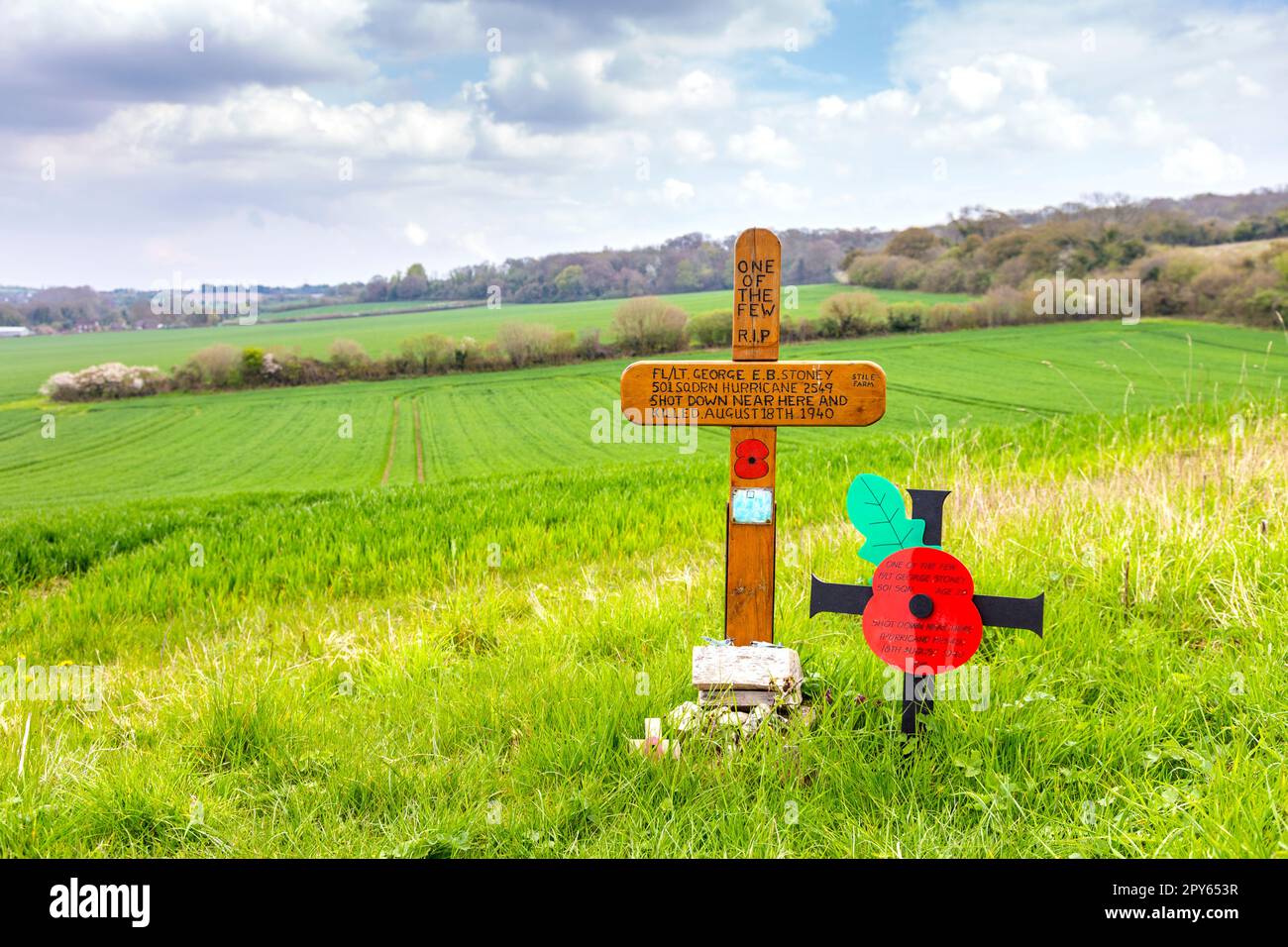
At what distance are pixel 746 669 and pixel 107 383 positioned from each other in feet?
167

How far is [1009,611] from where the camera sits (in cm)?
310

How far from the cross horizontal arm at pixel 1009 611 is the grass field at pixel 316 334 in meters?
38.0

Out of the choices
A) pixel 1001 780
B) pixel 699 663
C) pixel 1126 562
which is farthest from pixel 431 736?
pixel 1126 562

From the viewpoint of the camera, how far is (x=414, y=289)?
254 ft

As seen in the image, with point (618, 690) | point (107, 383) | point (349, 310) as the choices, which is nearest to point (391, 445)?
point (107, 383)

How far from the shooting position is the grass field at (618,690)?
265 cm

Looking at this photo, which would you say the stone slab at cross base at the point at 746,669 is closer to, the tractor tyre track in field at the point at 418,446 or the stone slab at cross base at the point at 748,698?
the stone slab at cross base at the point at 748,698

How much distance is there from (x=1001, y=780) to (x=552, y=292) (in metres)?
62.0

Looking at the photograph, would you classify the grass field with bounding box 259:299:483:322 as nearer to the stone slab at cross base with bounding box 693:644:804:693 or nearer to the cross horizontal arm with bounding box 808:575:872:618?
the stone slab at cross base with bounding box 693:644:804:693

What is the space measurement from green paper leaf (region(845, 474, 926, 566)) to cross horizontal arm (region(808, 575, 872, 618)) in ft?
0.50

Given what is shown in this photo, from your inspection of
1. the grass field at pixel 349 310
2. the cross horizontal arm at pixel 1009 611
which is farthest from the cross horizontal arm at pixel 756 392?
the grass field at pixel 349 310

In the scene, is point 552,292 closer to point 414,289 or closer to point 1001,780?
point 414,289

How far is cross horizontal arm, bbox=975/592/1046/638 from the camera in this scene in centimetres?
307

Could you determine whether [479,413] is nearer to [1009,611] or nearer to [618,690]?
[618,690]
